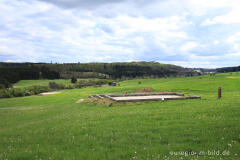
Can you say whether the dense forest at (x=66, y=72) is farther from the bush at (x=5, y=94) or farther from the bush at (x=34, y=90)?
the bush at (x=5, y=94)

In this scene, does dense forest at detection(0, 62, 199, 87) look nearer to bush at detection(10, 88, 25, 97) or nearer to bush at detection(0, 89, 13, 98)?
bush at detection(10, 88, 25, 97)

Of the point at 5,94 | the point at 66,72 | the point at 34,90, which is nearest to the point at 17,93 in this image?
the point at 5,94

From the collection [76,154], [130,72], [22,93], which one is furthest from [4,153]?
[130,72]

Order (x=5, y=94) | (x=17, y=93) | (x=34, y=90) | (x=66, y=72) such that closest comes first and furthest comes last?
(x=5, y=94)
(x=17, y=93)
(x=34, y=90)
(x=66, y=72)

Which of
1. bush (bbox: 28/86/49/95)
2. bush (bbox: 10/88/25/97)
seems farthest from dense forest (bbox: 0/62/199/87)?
bush (bbox: 10/88/25/97)

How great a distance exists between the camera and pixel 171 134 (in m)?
8.66

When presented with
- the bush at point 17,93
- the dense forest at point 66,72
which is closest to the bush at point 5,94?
the bush at point 17,93

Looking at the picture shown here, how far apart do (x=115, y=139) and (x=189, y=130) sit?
3.67 metres

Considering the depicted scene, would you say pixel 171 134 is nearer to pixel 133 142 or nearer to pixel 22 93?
pixel 133 142

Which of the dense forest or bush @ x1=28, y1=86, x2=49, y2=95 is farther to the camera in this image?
the dense forest

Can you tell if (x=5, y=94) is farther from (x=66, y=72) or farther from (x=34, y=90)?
(x=66, y=72)

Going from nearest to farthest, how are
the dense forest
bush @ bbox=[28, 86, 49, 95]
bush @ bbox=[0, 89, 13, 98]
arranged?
bush @ bbox=[0, 89, 13, 98], bush @ bbox=[28, 86, 49, 95], the dense forest

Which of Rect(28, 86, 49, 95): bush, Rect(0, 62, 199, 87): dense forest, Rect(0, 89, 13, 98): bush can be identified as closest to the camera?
Rect(0, 89, 13, 98): bush

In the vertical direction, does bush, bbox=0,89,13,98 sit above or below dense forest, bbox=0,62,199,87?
below
